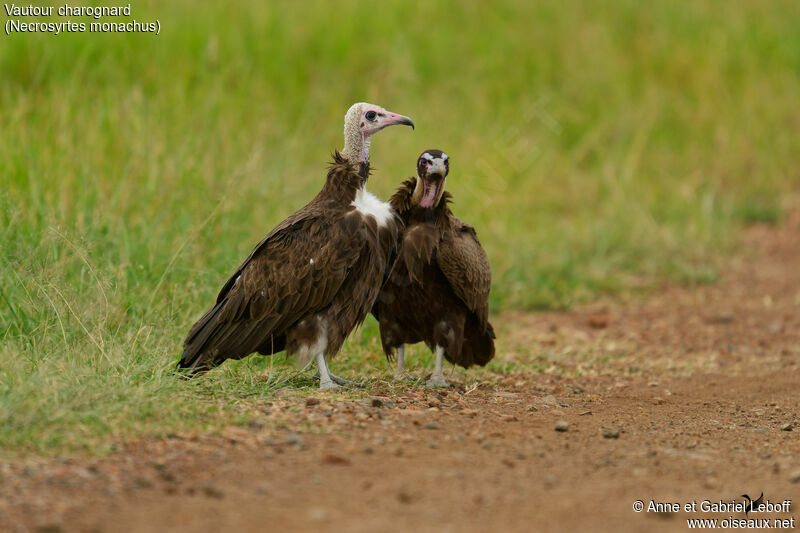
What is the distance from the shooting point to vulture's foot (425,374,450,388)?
5285 mm

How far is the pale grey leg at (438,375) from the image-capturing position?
17.4ft

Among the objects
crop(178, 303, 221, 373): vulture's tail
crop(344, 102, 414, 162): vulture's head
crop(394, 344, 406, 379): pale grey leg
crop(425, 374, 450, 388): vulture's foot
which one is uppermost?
crop(344, 102, 414, 162): vulture's head

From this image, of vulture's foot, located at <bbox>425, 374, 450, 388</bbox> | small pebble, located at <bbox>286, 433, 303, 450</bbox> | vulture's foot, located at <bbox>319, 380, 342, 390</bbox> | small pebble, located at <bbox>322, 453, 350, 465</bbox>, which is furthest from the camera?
vulture's foot, located at <bbox>425, 374, 450, 388</bbox>

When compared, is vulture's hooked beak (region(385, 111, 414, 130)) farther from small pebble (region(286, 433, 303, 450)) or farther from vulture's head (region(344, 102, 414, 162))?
small pebble (region(286, 433, 303, 450))

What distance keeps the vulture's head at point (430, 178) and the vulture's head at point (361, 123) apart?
11.1 inches

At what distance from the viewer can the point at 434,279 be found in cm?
529

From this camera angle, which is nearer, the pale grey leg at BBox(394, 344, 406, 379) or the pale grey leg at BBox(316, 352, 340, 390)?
the pale grey leg at BBox(316, 352, 340, 390)

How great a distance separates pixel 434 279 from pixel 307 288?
75 cm

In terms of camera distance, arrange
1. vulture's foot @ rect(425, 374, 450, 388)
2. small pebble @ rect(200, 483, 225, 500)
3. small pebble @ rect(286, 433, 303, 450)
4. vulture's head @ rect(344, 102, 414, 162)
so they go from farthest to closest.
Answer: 1. vulture's head @ rect(344, 102, 414, 162)
2. vulture's foot @ rect(425, 374, 450, 388)
3. small pebble @ rect(286, 433, 303, 450)
4. small pebble @ rect(200, 483, 225, 500)

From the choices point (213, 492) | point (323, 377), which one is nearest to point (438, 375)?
point (323, 377)

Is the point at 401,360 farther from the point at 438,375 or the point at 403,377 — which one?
the point at 438,375

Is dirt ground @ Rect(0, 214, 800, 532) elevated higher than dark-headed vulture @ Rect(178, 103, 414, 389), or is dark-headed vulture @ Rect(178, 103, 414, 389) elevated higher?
dark-headed vulture @ Rect(178, 103, 414, 389)

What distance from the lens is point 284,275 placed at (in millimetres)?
4855

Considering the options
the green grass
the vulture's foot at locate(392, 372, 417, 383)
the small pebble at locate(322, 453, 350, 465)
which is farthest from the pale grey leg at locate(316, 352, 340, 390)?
the small pebble at locate(322, 453, 350, 465)
